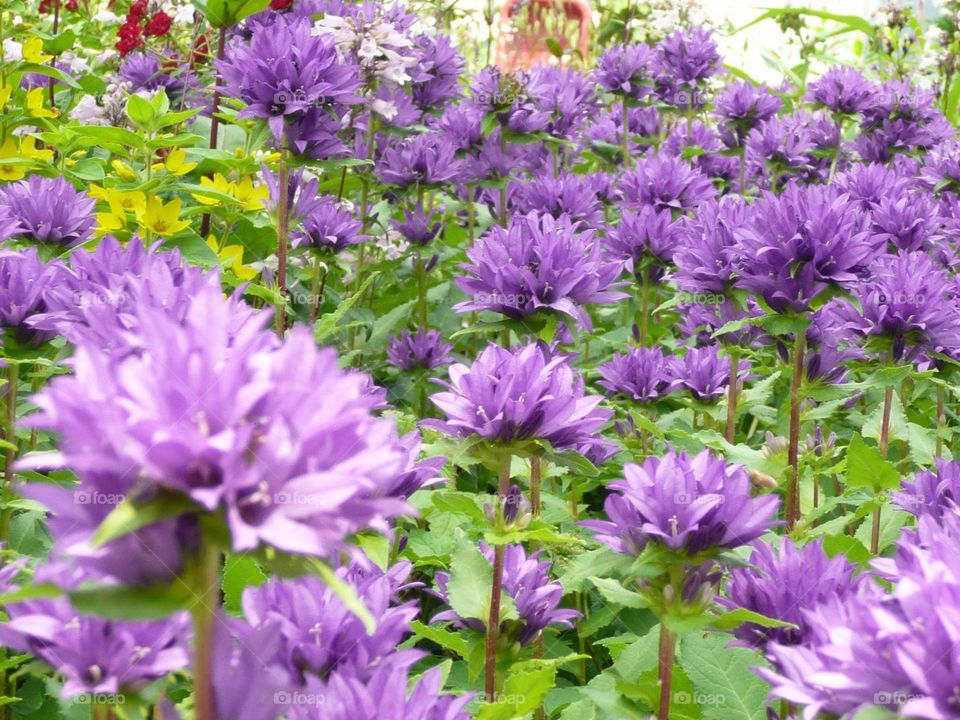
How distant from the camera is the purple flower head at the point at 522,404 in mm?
1542

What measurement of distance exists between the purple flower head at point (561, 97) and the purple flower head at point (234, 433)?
9.13 feet

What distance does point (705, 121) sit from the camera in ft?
17.6

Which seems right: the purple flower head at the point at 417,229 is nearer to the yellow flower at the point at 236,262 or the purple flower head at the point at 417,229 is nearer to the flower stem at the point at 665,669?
the yellow flower at the point at 236,262

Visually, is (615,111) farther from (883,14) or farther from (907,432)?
(907,432)

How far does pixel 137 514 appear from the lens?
2.33 ft

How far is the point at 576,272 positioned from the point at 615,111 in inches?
104

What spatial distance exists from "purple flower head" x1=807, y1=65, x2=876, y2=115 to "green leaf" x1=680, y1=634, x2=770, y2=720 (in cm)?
257

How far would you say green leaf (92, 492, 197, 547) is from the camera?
69cm

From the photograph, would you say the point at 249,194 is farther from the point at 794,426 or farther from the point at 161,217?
the point at 794,426

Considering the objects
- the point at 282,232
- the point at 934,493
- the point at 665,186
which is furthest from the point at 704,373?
the point at 282,232

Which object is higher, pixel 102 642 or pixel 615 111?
pixel 615 111

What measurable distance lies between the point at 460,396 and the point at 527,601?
362 millimetres

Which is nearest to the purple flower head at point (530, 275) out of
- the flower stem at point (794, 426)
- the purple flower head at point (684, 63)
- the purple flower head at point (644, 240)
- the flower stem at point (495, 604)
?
the flower stem at point (794, 426)

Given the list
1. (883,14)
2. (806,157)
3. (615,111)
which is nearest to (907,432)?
(806,157)
